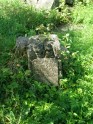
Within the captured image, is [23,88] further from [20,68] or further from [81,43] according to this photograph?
[81,43]

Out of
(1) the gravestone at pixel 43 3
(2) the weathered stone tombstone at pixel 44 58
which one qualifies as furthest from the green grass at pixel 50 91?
(1) the gravestone at pixel 43 3

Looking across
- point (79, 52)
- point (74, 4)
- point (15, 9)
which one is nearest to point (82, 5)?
point (74, 4)

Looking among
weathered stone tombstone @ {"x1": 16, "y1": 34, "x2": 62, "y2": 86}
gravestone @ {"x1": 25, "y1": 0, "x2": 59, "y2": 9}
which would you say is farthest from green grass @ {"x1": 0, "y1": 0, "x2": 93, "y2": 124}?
gravestone @ {"x1": 25, "y1": 0, "x2": 59, "y2": 9}

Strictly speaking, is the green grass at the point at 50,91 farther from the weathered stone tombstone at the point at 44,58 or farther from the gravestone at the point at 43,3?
the gravestone at the point at 43,3

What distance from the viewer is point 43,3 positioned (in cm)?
820

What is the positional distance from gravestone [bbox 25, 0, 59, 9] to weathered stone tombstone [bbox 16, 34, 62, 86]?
2.69m

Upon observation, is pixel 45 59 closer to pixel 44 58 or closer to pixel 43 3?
pixel 44 58

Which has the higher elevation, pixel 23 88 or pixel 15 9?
pixel 15 9

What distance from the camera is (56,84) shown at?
→ 5.22 m

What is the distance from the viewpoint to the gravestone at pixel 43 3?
26.3 ft

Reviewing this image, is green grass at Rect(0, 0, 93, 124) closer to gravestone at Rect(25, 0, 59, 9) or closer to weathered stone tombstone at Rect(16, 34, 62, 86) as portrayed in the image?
weathered stone tombstone at Rect(16, 34, 62, 86)

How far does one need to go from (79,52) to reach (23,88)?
148 cm

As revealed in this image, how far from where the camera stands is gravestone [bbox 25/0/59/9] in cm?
802

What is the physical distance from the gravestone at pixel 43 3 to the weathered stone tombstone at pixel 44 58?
269cm
